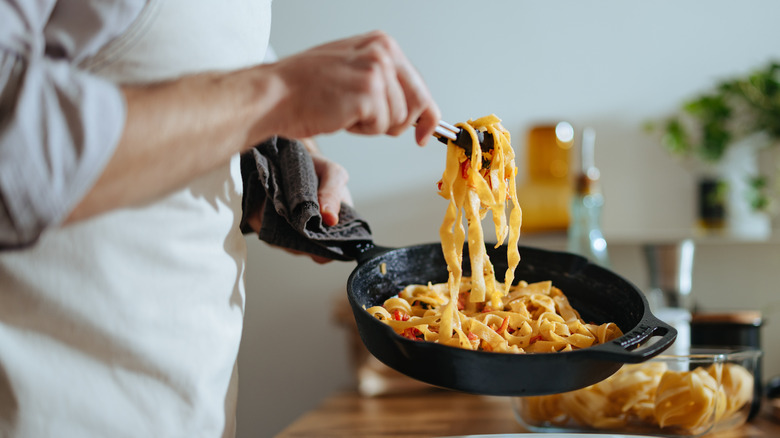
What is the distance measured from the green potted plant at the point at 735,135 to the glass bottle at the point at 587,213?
20 centimetres

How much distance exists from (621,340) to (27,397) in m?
0.50

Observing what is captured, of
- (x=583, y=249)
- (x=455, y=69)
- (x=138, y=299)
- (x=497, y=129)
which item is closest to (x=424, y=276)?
(x=497, y=129)

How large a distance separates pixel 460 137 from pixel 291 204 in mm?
210

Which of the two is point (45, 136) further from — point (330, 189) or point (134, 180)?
point (330, 189)

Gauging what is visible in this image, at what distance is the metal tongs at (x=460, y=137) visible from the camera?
0.66 metres

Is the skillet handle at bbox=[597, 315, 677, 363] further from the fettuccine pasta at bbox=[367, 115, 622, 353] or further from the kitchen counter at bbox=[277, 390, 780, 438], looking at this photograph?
the kitchen counter at bbox=[277, 390, 780, 438]

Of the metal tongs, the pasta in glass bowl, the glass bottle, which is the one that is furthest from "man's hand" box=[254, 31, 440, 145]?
the glass bottle

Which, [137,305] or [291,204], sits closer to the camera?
[137,305]

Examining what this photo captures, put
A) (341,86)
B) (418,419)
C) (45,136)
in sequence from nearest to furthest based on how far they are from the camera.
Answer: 1. (45,136)
2. (341,86)
3. (418,419)

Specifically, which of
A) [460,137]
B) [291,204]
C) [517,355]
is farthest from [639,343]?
[291,204]

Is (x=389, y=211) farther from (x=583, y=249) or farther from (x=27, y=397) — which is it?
(x=27, y=397)

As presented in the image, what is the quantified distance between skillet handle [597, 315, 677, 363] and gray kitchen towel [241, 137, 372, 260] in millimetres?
338

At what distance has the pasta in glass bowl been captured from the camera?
85 centimetres

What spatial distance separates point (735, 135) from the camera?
136cm
